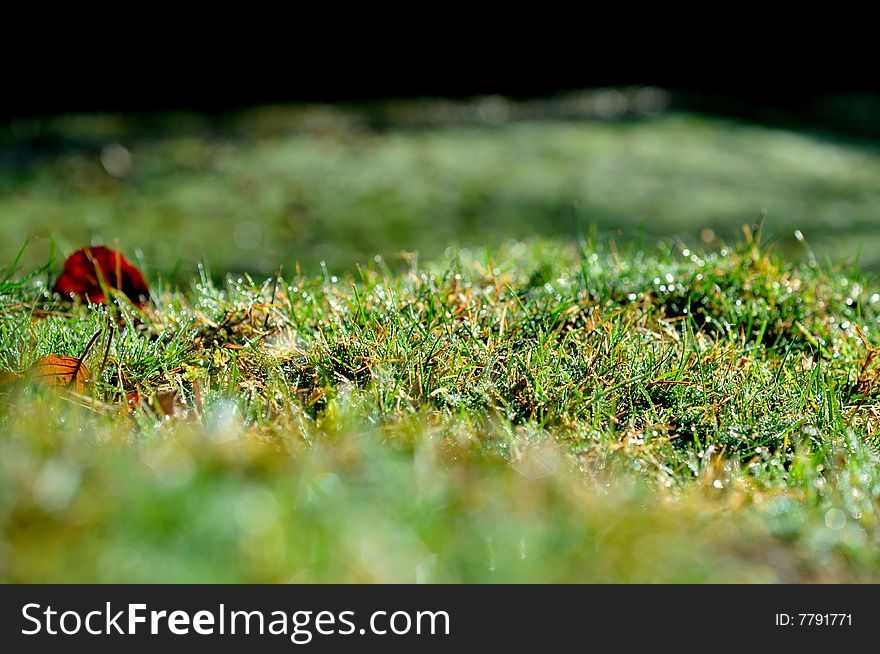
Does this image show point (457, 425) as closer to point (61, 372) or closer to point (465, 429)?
point (465, 429)

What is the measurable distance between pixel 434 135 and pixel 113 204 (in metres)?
1.89

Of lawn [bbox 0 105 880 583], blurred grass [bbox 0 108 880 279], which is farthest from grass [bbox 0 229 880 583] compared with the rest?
blurred grass [bbox 0 108 880 279]

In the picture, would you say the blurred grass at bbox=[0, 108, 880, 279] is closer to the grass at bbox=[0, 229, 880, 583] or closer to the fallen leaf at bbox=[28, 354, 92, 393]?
the grass at bbox=[0, 229, 880, 583]

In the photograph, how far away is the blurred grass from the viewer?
9.04 ft

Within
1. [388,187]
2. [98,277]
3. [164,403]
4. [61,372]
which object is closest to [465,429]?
[164,403]

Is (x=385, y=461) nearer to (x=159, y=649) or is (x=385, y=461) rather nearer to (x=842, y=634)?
(x=159, y=649)

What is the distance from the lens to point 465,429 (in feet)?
3.75

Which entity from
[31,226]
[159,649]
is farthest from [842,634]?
[31,226]

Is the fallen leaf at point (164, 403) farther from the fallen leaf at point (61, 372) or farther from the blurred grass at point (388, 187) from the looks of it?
the blurred grass at point (388, 187)

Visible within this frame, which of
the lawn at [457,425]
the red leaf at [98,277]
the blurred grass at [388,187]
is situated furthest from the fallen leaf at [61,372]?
the blurred grass at [388,187]

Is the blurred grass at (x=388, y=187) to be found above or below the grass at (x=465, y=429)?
above

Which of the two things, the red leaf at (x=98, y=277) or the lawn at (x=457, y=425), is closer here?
the lawn at (x=457, y=425)

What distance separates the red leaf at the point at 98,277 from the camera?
1574 millimetres

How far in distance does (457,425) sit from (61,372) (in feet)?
1.91
